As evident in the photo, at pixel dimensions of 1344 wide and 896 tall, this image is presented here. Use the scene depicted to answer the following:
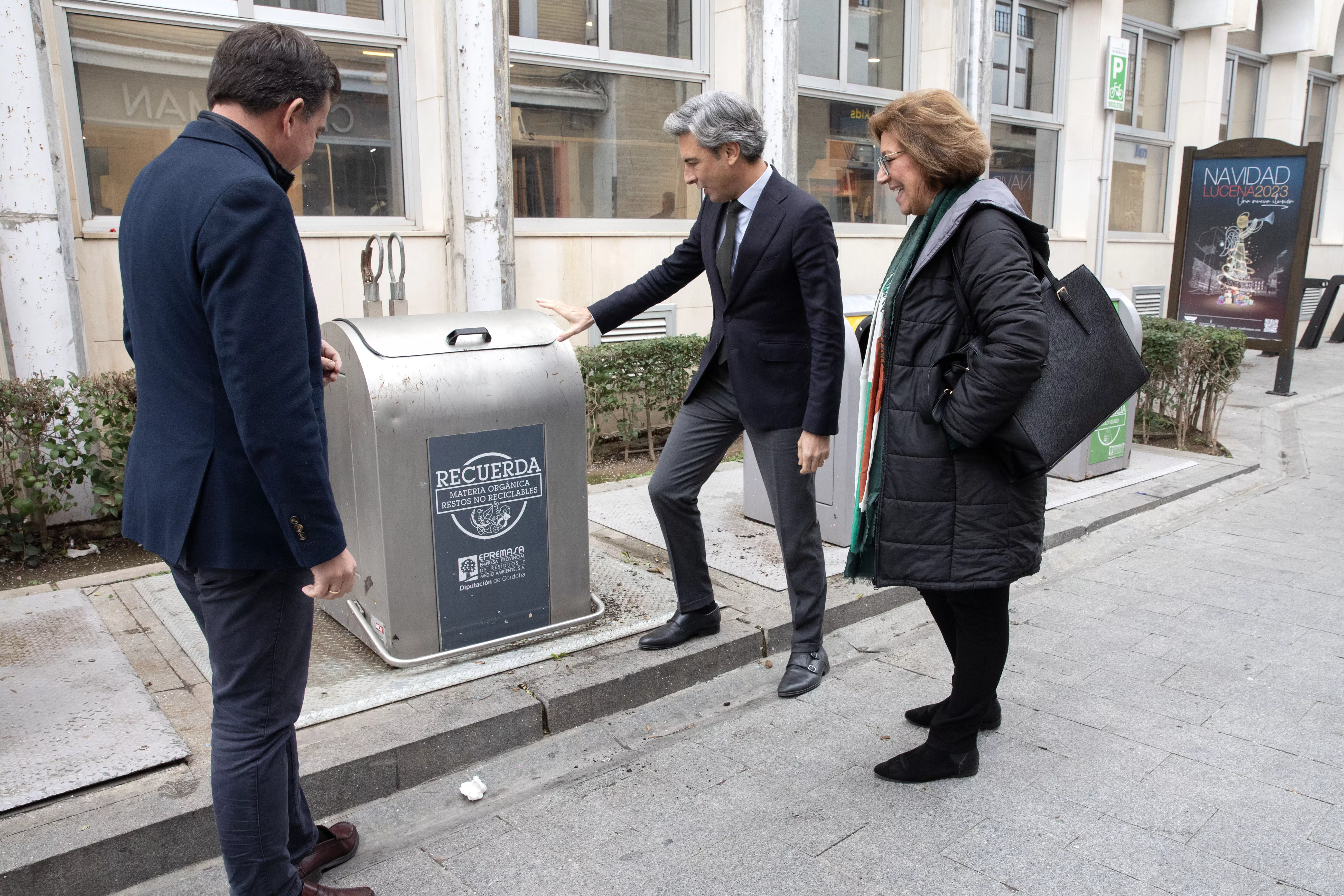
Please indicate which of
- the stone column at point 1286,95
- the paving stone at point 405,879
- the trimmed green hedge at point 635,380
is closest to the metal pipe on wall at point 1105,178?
the stone column at point 1286,95

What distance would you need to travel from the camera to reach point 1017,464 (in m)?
2.72

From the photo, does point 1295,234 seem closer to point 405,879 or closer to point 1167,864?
point 1167,864

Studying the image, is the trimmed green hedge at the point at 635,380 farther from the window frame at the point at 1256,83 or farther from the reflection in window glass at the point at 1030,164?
the window frame at the point at 1256,83

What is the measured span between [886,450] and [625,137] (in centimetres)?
575

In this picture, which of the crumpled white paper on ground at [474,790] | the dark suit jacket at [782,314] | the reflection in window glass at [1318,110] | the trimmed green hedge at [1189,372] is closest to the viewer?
the crumpled white paper on ground at [474,790]

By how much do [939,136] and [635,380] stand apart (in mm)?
4097

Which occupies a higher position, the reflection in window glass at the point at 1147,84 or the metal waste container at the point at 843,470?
the reflection in window glass at the point at 1147,84

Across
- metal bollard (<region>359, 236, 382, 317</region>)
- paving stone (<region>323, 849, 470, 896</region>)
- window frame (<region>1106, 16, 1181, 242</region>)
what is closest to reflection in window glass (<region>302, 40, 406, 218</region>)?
metal bollard (<region>359, 236, 382, 317</region>)

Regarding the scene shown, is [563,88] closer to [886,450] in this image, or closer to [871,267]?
[871,267]

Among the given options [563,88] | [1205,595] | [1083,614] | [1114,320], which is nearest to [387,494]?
[1114,320]

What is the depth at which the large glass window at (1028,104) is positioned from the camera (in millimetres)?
11586

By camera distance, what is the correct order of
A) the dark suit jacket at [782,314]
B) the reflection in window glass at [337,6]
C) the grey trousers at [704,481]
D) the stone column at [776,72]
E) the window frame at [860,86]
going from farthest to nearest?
the window frame at [860,86] < the stone column at [776,72] < the reflection in window glass at [337,6] < the grey trousers at [704,481] < the dark suit jacket at [782,314]

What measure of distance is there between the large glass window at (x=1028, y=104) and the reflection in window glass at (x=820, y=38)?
282 centimetres

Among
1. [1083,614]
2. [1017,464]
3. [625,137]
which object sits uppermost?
[625,137]
